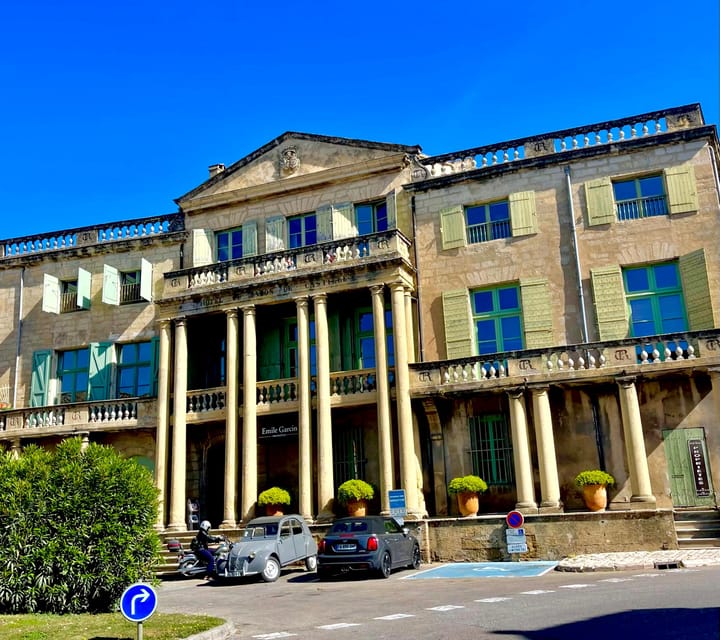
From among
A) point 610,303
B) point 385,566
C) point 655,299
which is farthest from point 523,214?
point 385,566

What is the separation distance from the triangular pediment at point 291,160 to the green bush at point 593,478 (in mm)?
12399

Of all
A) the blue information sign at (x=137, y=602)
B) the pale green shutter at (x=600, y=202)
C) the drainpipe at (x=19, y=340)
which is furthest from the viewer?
the drainpipe at (x=19, y=340)

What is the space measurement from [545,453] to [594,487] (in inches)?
63.1

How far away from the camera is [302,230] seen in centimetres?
2816

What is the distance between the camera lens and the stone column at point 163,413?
25844 mm

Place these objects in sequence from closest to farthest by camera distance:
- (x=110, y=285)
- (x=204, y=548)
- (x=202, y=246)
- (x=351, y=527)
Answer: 1. (x=351, y=527)
2. (x=204, y=548)
3. (x=202, y=246)
4. (x=110, y=285)

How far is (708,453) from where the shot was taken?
21219mm

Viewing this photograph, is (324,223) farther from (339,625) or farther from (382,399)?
(339,625)

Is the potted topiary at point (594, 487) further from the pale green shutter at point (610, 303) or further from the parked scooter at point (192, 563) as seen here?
the parked scooter at point (192, 563)

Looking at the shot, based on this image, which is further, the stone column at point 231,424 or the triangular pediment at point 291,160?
the triangular pediment at point 291,160

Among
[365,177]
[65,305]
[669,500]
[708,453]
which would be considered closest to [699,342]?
[708,453]

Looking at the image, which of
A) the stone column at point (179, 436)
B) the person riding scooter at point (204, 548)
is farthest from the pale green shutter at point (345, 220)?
the person riding scooter at point (204, 548)

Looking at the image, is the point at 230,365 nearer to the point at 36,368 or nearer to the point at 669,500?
the point at 36,368

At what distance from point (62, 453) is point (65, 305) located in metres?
18.3
